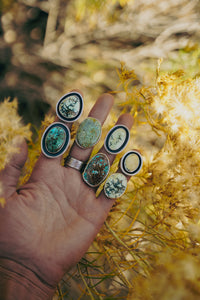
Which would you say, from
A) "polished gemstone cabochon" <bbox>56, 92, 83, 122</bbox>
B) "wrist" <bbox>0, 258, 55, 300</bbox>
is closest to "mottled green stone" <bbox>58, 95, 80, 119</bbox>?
"polished gemstone cabochon" <bbox>56, 92, 83, 122</bbox>

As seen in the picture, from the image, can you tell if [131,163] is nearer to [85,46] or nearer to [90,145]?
[90,145]

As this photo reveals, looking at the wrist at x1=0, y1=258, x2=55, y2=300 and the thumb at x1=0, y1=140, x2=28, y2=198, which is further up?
the thumb at x1=0, y1=140, x2=28, y2=198

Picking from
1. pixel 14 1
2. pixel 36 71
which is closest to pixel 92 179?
pixel 36 71

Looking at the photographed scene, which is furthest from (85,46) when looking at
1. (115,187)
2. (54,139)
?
(115,187)

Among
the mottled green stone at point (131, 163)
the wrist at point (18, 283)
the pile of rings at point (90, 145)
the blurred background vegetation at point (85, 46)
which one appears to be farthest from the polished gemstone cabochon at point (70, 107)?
the wrist at point (18, 283)

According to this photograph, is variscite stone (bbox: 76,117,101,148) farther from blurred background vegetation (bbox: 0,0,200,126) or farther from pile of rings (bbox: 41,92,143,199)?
blurred background vegetation (bbox: 0,0,200,126)

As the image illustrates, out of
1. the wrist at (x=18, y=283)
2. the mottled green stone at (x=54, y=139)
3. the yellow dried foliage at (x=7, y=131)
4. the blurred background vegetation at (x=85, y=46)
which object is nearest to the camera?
the yellow dried foliage at (x=7, y=131)

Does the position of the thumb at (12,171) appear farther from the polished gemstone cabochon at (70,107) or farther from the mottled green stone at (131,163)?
the mottled green stone at (131,163)
